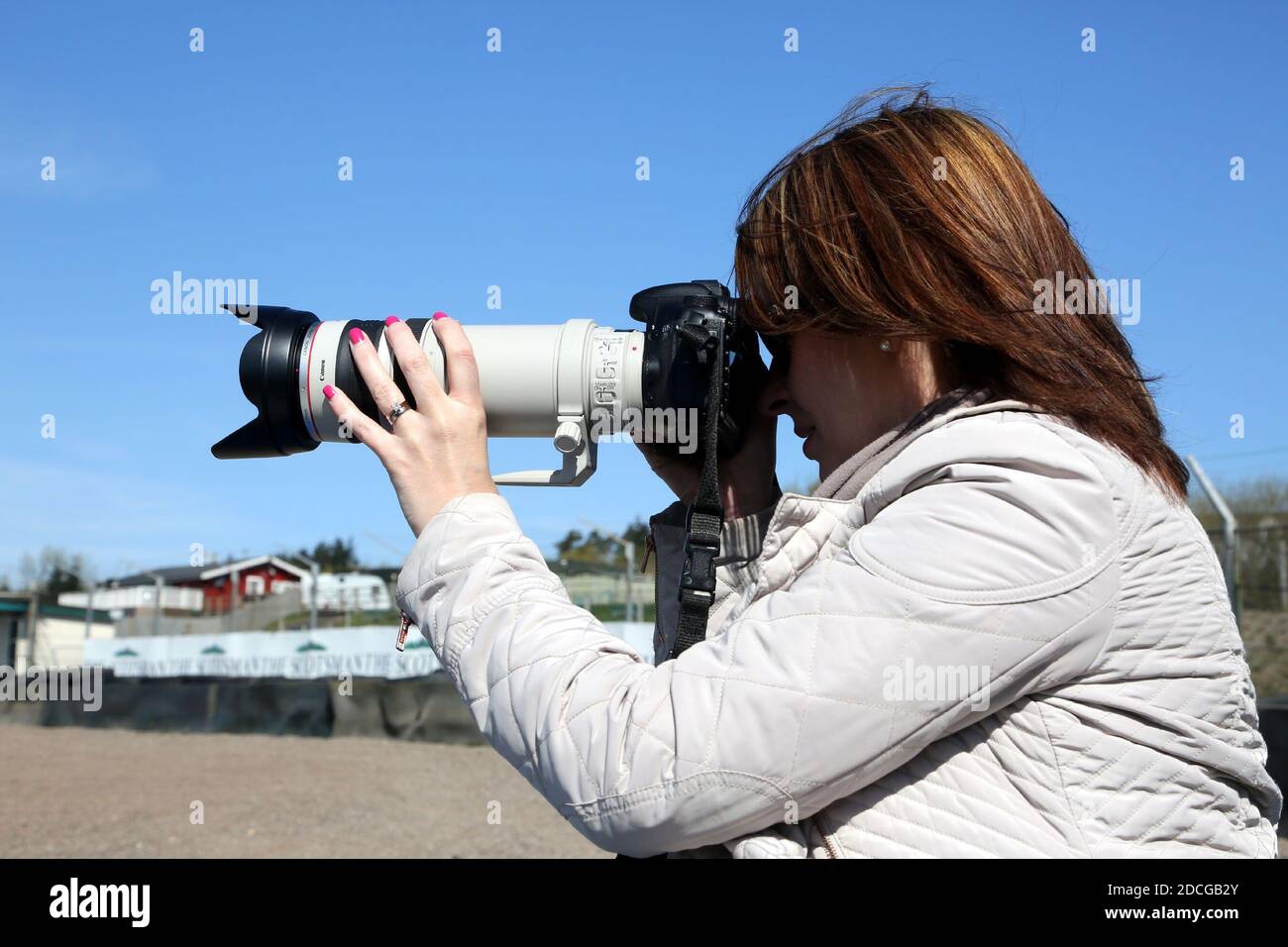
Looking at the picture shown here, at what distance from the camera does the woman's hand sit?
4.59 feet

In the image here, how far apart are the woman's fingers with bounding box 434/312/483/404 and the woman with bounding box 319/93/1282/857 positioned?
21 centimetres

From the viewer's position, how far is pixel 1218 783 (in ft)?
3.78

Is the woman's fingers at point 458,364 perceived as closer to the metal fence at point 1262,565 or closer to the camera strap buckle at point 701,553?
the camera strap buckle at point 701,553

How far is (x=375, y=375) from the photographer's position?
1556 millimetres

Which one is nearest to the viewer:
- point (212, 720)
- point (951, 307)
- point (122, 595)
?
point (951, 307)

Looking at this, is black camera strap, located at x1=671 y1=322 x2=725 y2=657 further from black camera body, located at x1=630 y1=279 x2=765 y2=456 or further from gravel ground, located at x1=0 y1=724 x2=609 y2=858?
gravel ground, located at x1=0 y1=724 x2=609 y2=858

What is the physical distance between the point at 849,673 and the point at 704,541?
448 millimetres

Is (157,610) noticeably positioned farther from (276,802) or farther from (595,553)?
(276,802)

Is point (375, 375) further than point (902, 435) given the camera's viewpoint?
Yes

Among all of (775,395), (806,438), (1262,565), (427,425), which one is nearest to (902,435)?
(806,438)

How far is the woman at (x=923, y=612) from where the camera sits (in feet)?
3.47

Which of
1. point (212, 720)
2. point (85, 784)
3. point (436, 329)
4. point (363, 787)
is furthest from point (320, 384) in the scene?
point (212, 720)
